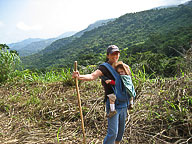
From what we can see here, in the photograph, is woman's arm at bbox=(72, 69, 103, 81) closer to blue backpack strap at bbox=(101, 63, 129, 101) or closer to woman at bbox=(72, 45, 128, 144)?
woman at bbox=(72, 45, 128, 144)

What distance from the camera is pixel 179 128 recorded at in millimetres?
1823

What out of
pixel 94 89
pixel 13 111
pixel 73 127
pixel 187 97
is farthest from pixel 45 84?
pixel 187 97

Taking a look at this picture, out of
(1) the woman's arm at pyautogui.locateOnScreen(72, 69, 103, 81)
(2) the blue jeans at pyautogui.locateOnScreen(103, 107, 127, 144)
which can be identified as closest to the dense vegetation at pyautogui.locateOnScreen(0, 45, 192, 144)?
(2) the blue jeans at pyautogui.locateOnScreen(103, 107, 127, 144)

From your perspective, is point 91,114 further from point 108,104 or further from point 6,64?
point 6,64

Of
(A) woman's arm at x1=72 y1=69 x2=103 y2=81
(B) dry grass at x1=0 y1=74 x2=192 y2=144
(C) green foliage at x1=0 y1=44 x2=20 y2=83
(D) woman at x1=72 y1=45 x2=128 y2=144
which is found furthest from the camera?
(C) green foliage at x1=0 y1=44 x2=20 y2=83

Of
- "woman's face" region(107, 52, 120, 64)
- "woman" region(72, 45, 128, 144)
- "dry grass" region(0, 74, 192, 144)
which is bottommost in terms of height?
"dry grass" region(0, 74, 192, 144)

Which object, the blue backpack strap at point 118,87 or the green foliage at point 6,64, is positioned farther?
the green foliage at point 6,64

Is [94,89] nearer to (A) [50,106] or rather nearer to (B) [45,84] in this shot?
(A) [50,106]

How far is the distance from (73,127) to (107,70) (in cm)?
125

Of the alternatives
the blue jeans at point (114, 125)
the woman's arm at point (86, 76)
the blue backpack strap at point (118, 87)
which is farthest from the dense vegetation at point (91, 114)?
the woman's arm at point (86, 76)

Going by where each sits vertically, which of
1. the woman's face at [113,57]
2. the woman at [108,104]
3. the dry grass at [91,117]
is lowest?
the dry grass at [91,117]

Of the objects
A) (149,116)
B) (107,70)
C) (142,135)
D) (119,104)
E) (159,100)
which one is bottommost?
(142,135)

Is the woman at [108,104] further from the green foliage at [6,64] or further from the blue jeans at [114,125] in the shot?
the green foliage at [6,64]

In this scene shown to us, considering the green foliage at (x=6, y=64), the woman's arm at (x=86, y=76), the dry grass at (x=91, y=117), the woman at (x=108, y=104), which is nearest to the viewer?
the woman's arm at (x=86, y=76)
